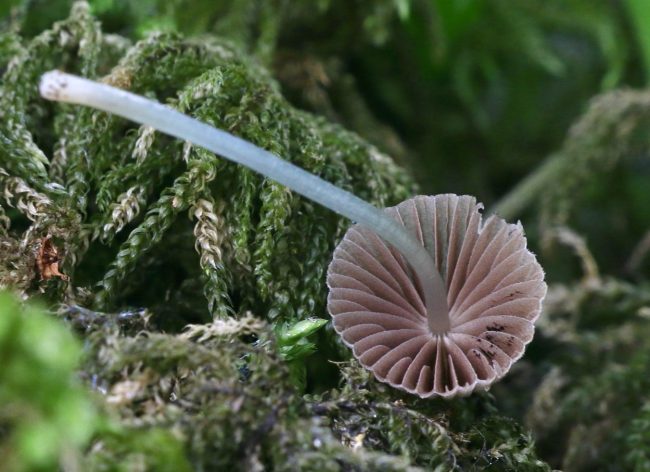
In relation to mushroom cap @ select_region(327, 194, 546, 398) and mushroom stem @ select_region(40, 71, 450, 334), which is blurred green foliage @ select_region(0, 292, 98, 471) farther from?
mushroom cap @ select_region(327, 194, 546, 398)

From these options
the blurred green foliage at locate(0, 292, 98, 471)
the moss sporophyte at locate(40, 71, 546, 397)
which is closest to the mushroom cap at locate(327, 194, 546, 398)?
the moss sporophyte at locate(40, 71, 546, 397)

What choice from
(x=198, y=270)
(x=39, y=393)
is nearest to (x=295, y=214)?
(x=198, y=270)

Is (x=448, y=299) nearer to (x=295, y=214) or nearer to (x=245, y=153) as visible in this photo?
(x=295, y=214)

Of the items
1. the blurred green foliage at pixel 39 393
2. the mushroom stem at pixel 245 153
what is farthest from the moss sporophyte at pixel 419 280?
the blurred green foliage at pixel 39 393

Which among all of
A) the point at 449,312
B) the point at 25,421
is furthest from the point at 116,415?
the point at 449,312

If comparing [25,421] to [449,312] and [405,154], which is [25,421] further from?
[405,154]

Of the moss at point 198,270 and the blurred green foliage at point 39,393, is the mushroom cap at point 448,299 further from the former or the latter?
the blurred green foliage at point 39,393
